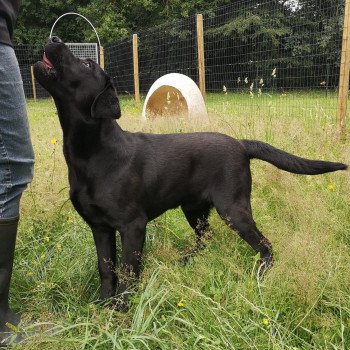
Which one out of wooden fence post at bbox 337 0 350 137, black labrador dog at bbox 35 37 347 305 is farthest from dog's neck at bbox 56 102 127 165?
wooden fence post at bbox 337 0 350 137

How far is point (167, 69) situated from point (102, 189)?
375 inches

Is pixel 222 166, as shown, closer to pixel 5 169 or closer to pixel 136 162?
pixel 136 162

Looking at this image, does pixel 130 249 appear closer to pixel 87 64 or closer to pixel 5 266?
pixel 5 266

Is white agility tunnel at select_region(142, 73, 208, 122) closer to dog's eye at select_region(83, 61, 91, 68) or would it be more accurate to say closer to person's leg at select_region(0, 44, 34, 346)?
dog's eye at select_region(83, 61, 91, 68)

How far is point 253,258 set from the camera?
236 centimetres

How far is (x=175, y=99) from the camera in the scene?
769 centimetres

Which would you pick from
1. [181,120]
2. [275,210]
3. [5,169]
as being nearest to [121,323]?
[5,169]

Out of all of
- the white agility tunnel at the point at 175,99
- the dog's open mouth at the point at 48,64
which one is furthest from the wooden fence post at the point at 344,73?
the dog's open mouth at the point at 48,64

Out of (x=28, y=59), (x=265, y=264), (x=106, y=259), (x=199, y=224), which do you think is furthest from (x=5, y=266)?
(x=28, y=59)

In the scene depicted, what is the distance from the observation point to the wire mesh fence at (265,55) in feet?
21.0

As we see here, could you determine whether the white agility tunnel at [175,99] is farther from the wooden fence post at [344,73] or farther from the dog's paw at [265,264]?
the dog's paw at [265,264]

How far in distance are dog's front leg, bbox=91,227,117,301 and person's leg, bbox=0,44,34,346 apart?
0.43m

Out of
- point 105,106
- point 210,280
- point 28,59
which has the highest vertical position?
point 28,59

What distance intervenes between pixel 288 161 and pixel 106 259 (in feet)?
3.69
